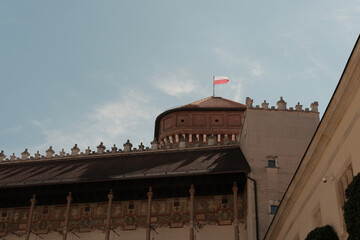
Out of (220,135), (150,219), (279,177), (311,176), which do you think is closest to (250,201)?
(279,177)

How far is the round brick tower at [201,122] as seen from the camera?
46469mm

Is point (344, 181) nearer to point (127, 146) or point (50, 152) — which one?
point (127, 146)

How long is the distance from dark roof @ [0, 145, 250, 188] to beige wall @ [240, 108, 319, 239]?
35.5 inches

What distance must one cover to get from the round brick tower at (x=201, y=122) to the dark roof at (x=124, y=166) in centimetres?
1247

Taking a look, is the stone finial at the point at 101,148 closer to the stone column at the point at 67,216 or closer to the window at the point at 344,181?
the stone column at the point at 67,216

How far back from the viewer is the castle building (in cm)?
2823

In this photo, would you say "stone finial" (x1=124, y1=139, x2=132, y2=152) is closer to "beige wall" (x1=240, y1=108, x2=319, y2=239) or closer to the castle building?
the castle building

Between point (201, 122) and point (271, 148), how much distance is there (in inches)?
726

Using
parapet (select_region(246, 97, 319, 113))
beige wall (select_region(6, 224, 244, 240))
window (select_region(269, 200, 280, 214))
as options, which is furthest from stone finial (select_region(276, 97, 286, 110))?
beige wall (select_region(6, 224, 244, 240))

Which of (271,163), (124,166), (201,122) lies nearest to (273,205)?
(271,163)

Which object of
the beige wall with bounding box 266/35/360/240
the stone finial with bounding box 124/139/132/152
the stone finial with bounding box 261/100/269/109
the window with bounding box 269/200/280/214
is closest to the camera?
the beige wall with bounding box 266/35/360/240

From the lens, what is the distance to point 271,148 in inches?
1160

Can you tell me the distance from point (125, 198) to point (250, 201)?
24.2ft

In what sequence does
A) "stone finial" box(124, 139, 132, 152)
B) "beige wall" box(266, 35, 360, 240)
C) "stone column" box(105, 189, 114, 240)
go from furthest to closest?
"stone finial" box(124, 139, 132, 152) < "stone column" box(105, 189, 114, 240) < "beige wall" box(266, 35, 360, 240)
